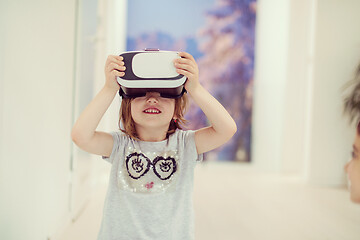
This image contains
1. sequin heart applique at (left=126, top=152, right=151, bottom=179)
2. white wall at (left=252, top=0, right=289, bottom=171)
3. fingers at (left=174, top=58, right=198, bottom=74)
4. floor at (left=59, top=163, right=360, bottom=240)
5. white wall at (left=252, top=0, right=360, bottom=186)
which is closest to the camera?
fingers at (left=174, top=58, right=198, bottom=74)

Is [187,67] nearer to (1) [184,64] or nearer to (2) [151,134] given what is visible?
(1) [184,64]

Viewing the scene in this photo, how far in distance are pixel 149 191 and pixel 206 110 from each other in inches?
10.3

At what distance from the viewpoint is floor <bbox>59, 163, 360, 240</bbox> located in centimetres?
156

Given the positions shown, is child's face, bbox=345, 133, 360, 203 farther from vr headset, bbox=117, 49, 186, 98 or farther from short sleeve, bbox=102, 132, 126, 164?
short sleeve, bbox=102, 132, 126, 164

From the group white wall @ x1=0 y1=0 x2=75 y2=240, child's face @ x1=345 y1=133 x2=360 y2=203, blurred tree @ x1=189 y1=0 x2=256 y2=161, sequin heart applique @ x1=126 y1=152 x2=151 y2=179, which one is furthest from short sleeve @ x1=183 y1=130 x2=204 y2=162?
blurred tree @ x1=189 y1=0 x2=256 y2=161

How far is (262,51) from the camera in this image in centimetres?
354

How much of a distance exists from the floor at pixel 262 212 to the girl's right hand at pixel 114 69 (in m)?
0.88

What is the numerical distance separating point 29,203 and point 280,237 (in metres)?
1.06

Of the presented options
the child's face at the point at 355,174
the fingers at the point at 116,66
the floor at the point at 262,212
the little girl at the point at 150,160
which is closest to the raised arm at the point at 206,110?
the little girl at the point at 150,160

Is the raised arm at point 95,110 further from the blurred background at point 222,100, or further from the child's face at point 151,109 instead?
the blurred background at point 222,100

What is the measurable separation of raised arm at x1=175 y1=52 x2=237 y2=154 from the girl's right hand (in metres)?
0.13

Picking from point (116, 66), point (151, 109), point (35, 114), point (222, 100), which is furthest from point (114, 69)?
point (222, 100)

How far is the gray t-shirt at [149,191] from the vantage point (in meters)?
0.88

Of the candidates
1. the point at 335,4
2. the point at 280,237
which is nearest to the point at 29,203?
the point at 280,237
